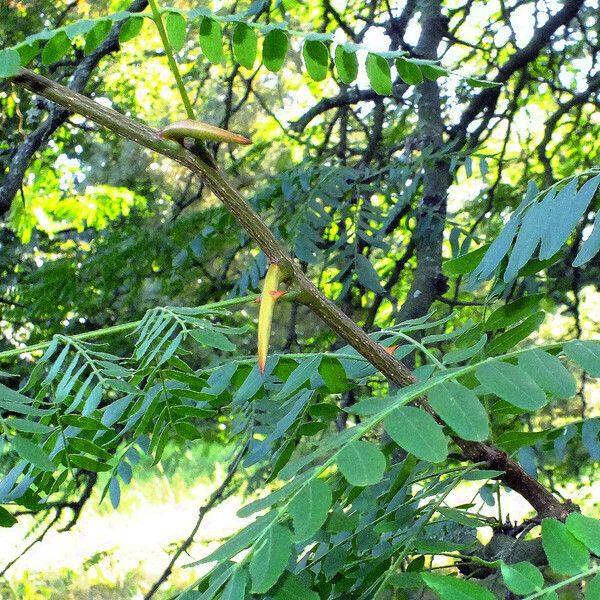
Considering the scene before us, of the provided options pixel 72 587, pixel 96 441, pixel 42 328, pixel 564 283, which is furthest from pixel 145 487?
pixel 96 441

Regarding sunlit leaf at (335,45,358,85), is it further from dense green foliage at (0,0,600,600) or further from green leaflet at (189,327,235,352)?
green leaflet at (189,327,235,352)

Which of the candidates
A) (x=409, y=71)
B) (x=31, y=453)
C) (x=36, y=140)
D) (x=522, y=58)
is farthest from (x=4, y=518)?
(x=522, y=58)

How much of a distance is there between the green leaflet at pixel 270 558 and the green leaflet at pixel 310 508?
0.03ft

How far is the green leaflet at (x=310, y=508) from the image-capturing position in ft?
1.26

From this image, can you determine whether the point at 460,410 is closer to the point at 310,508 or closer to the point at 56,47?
the point at 310,508

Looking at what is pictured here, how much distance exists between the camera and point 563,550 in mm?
405

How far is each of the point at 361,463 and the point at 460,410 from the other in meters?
0.07

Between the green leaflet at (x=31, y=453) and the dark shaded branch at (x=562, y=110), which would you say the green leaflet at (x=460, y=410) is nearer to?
the green leaflet at (x=31, y=453)

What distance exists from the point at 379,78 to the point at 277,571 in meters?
0.38

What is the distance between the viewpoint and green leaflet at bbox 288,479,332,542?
1.26ft

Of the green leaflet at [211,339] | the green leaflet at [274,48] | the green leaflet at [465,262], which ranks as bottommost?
the green leaflet at [211,339]

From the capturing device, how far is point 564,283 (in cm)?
204

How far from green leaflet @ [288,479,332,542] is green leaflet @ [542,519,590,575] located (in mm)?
110

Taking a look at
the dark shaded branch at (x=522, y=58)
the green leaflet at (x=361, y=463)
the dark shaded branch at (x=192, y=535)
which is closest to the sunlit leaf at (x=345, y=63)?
the green leaflet at (x=361, y=463)
